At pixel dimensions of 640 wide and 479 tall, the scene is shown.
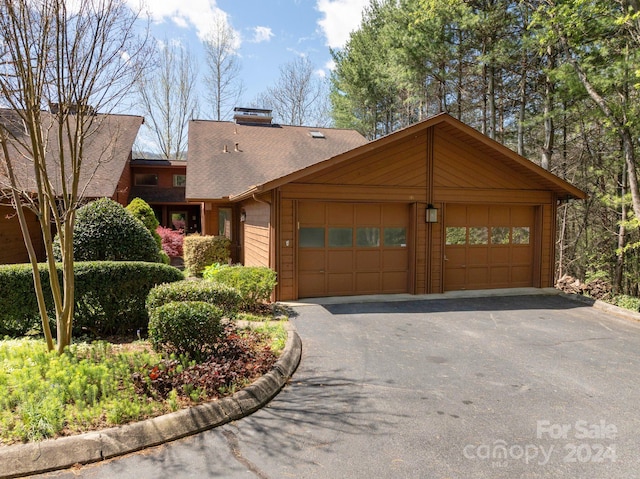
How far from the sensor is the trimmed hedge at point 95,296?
5750mm

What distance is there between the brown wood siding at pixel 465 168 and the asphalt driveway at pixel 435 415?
419 centimetres

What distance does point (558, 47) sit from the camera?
13078 mm

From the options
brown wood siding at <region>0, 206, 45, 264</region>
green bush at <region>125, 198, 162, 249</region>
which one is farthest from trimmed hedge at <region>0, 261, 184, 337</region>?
brown wood siding at <region>0, 206, 45, 264</region>

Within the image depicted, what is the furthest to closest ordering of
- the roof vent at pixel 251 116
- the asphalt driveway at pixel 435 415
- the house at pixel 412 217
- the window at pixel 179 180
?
the window at pixel 179 180 → the roof vent at pixel 251 116 → the house at pixel 412 217 → the asphalt driveway at pixel 435 415

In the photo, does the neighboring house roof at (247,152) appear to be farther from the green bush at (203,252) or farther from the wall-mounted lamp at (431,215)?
the wall-mounted lamp at (431,215)

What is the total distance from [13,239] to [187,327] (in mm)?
11367

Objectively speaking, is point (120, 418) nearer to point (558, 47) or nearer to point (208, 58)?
point (558, 47)

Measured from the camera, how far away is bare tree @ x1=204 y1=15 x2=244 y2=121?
26812mm

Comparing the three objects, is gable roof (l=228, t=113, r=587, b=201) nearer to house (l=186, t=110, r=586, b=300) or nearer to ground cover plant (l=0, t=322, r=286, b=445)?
house (l=186, t=110, r=586, b=300)

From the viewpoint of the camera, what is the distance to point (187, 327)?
14.3 ft

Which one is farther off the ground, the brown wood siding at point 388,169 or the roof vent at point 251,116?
the roof vent at point 251,116

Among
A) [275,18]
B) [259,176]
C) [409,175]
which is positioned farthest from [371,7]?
[409,175]

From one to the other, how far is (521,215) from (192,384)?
9.48m

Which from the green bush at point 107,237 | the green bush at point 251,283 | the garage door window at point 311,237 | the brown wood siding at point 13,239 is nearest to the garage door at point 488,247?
the garage door window at point 311,237
